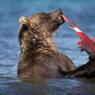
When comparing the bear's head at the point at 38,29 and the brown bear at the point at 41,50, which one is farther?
the bear's head at the point at 38,29

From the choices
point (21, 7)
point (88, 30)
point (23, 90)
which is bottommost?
point (23, 90)

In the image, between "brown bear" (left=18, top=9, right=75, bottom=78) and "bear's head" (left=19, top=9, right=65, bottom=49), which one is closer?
"brown bear" (left=18, top=9, right=75, bottom=78)

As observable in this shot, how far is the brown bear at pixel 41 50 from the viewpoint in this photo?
40.4 ft

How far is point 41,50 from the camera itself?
43.1 feet

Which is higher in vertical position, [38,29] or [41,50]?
[38,29]

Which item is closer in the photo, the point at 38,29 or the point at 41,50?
the point at 41,50

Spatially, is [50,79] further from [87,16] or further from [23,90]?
[87,16]

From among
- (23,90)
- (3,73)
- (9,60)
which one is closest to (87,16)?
(9,60)

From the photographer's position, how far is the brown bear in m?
12.3

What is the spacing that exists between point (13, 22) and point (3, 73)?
1305cm

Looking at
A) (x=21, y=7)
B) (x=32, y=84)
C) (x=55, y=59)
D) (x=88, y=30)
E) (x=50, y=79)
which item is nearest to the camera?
(x=32, y=84)

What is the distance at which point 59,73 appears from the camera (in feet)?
39.8

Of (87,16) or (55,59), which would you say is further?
(87,16)

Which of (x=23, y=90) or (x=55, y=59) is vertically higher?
(x=55, y=59)
